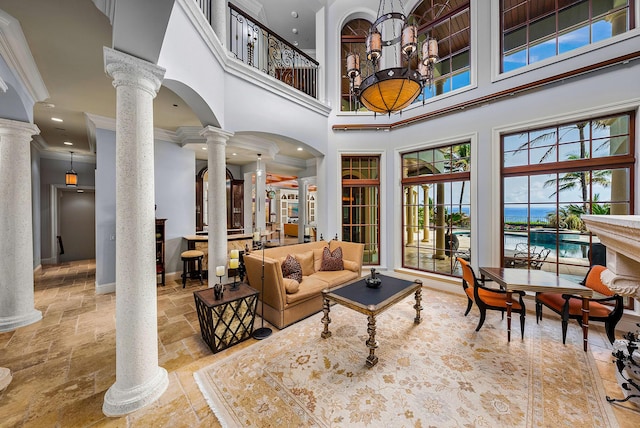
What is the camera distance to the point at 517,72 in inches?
151

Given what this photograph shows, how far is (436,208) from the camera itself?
484cm

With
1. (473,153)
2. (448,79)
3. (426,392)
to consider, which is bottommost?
(426,392)

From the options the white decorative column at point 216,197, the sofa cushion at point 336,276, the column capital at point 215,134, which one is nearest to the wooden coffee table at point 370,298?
the sofa cushion at point 336,276

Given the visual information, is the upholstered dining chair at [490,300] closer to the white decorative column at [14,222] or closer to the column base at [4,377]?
the column base at [4,377]

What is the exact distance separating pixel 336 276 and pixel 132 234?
2.83 metres

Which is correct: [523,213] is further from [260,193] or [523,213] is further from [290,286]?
[260,193]

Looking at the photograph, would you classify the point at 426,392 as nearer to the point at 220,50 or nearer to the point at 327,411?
the point at 327,411

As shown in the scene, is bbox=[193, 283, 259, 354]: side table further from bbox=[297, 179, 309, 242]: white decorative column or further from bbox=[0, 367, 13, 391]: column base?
bbox=[297, 179, 309, 242]: white decorative column

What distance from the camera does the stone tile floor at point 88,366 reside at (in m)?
1.79

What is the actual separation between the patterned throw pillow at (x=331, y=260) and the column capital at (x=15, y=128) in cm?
448

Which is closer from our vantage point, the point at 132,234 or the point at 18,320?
the point at 132,234

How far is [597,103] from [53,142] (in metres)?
10.5

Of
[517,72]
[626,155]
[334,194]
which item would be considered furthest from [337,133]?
[626,155]

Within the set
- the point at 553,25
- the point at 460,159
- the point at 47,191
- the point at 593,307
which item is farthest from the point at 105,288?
the point at 553,25
